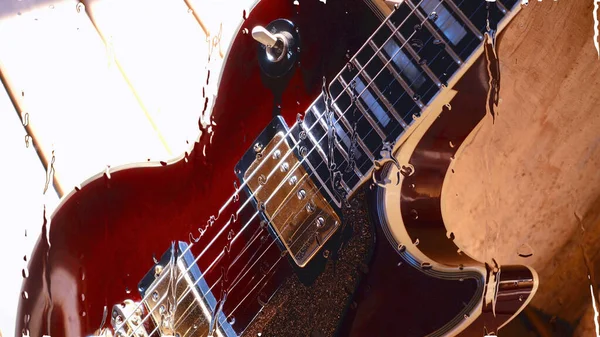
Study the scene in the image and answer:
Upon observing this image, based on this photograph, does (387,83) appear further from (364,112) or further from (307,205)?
(307,205)

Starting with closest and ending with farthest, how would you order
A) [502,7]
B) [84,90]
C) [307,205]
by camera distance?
[502,7] → [307,205] → [84,90]

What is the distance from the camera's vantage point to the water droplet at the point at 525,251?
51cm

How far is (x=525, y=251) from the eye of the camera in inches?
20.2

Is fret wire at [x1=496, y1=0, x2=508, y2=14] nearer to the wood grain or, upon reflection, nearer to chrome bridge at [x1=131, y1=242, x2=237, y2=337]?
the wood grain

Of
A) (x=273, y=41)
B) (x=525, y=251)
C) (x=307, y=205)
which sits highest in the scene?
(x=273, y=41)

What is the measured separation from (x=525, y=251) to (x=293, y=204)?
21 centimetres

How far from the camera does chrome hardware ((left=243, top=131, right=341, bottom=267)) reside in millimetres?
590

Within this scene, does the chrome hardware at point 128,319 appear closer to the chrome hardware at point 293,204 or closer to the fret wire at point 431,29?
the chrome hardware at point 293,204

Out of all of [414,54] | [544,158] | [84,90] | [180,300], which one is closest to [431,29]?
[414,54]

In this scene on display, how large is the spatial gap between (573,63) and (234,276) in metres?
0.36

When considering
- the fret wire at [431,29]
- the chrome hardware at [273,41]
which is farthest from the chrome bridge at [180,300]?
the fret wire at [431,29]

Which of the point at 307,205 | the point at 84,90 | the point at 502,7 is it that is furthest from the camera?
the point at 84,90

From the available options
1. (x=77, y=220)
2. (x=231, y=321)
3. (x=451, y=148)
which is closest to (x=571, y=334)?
(x=451, y=148)

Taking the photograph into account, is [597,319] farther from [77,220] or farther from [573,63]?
[77,220]
